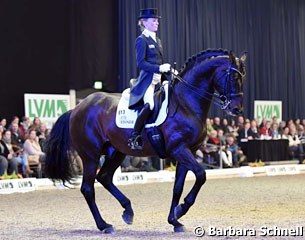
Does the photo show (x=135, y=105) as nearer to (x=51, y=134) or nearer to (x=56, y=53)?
(x=51, y=134)

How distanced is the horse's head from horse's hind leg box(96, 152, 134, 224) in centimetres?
131

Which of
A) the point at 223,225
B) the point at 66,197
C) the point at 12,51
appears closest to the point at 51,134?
the point at 223,225

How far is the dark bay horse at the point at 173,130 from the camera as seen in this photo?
18.5 ft

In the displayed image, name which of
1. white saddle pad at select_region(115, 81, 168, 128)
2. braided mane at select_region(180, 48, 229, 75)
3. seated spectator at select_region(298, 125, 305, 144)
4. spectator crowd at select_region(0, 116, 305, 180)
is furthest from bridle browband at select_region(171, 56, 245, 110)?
seated spectator at select_region(298, 125, 305, 144)

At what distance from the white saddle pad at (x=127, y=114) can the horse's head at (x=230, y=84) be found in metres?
0.50

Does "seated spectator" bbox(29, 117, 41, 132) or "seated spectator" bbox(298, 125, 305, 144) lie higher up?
"seated spectator" bbox(29, 117, 41, 132)

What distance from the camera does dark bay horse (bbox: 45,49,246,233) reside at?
5.64 meters

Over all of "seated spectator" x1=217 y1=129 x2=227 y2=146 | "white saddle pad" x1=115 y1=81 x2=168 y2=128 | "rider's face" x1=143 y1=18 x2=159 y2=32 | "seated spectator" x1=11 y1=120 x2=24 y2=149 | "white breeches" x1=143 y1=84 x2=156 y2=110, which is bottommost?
"seated spectator" x1=217 y1=129 x2=227 y2=146

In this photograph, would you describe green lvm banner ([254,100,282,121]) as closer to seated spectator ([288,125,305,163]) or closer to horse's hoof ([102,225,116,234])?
seated spectator ([288,125,305,163])

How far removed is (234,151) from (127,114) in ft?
28.1

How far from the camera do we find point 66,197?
9.40 meters

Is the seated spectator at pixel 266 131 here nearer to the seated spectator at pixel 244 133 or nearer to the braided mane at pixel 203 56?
the seated spectator at pixel 244 133

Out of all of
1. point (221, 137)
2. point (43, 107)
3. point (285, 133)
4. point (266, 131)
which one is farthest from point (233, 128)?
point (43, 107)

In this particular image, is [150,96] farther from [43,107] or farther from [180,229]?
[43,107]
